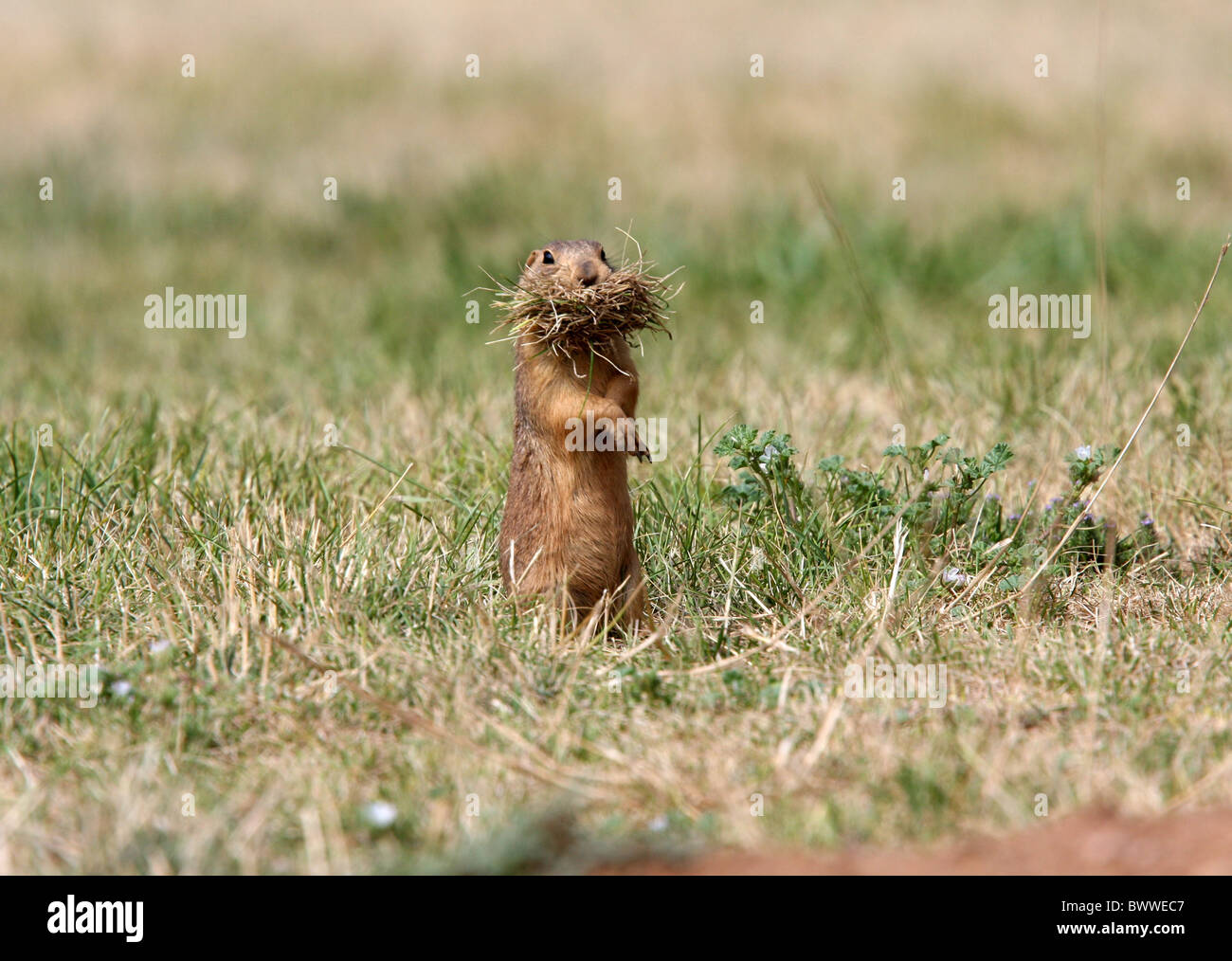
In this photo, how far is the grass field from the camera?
2.72 metres

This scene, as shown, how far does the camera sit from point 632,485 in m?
4.33

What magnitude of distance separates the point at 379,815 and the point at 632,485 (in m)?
1.94

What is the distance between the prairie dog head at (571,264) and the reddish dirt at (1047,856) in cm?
135

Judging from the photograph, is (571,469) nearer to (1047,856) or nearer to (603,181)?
(1047,856)

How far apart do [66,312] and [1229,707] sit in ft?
20.5

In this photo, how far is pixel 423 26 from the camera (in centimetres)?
1203

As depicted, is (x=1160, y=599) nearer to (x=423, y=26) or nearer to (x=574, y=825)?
(x=574, y=825)
